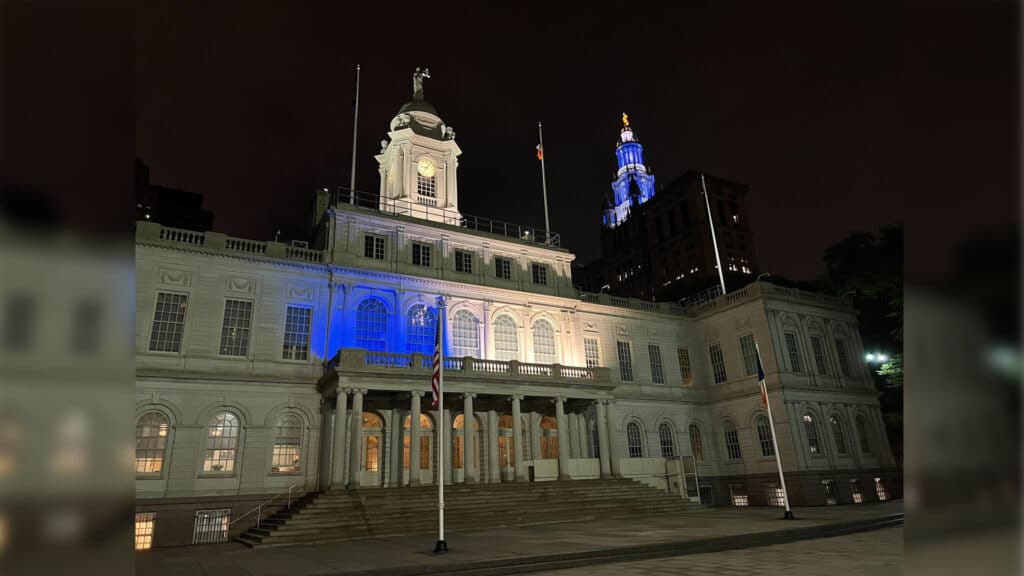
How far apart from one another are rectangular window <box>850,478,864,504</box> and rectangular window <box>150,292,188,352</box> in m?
36.2

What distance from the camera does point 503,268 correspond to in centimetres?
3359

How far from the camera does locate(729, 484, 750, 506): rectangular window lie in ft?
110

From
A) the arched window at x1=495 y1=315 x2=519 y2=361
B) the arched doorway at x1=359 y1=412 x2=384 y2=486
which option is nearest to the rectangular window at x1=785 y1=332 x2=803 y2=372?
the arched window at x1=495 y1=315 x2=519 y2=361

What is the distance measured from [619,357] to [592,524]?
15.0 meters

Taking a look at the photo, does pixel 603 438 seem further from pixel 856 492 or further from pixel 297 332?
pixel 856 492

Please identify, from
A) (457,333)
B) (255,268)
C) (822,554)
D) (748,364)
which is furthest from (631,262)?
(822,554)

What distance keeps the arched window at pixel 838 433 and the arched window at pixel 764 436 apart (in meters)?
4.01

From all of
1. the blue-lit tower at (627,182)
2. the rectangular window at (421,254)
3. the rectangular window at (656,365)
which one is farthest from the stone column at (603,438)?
the blue-lit tower at (627,182)

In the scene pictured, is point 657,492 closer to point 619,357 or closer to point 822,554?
point 619,357

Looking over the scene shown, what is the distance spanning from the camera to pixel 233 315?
25625mm

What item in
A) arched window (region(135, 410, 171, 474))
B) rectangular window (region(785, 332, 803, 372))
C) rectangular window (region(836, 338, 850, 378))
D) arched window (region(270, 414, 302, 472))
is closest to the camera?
arched window (region(135, 410, 171, 474))

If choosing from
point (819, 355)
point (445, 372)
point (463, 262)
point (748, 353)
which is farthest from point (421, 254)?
point (819, 355)

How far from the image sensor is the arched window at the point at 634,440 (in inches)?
1335

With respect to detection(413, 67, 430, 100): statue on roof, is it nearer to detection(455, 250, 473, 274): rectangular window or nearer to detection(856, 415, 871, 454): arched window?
detection(455, 250, 473, 274): rectangular window
